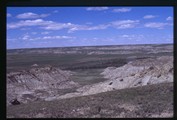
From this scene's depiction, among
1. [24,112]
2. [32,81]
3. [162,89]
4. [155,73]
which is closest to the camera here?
[24,112]

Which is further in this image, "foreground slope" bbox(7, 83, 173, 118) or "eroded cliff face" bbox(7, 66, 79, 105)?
"eroded cliff face" bbox(7, 66, 79, 105)

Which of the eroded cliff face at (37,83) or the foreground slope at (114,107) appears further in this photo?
the eroded cliff face at (37,83)

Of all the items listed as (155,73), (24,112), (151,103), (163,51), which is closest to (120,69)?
(155,73)

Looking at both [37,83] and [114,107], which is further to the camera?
[37,83]

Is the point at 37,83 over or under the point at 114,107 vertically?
under

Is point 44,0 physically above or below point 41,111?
above
